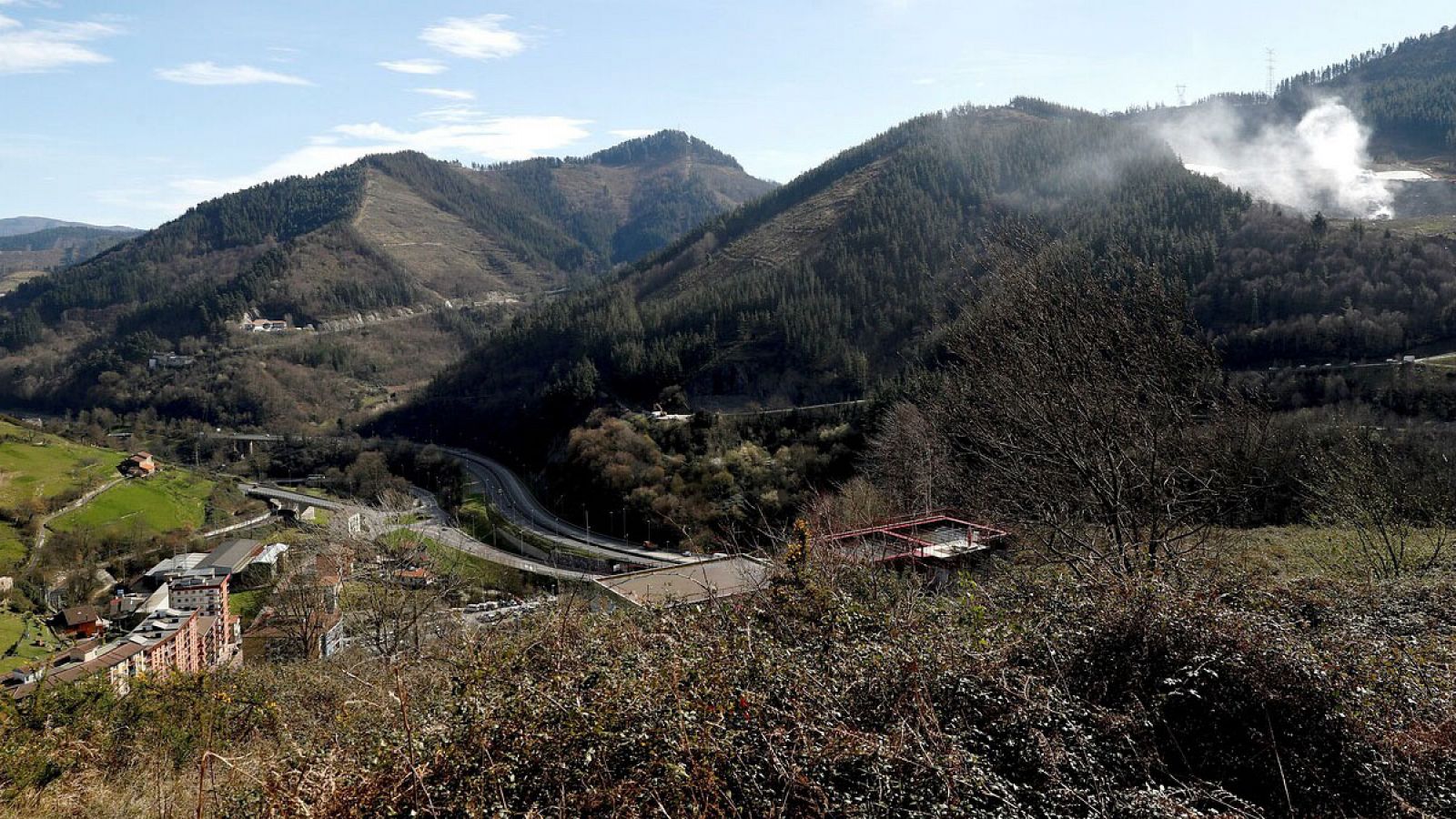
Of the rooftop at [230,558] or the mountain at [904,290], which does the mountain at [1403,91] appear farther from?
the rooftop at [230,558]

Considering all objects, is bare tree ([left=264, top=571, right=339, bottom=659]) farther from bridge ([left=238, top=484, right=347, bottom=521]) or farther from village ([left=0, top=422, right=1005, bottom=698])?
bridge ([left=238, top=484, right=347, bottom=521])

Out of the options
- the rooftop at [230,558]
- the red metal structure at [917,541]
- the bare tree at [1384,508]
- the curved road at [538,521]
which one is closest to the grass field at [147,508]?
the rooftop at [230,558]

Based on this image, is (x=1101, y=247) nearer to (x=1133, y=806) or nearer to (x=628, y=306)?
(x=628, y=306)

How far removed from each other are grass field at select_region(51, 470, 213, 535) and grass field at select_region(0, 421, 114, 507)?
1.88 metres

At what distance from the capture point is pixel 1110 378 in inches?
348

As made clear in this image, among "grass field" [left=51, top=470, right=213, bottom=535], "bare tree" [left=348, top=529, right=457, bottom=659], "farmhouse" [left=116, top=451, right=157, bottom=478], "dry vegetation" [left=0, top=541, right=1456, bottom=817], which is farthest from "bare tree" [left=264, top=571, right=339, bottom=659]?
"farmhouse" [left=116, top=451, right=157, bottom=478]

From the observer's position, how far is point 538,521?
124 ft

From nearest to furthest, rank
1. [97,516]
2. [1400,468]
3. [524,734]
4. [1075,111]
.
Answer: [524,734] < [1400,468] < [97,516] < [1075,111]

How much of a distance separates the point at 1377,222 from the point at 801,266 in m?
47.7

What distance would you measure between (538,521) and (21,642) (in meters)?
19.0

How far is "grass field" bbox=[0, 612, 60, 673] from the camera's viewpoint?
22.2 m

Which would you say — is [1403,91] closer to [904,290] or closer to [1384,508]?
[904,290]

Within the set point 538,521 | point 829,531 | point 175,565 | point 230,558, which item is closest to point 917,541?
point 829,531

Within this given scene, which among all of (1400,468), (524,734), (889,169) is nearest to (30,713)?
(524,734)
